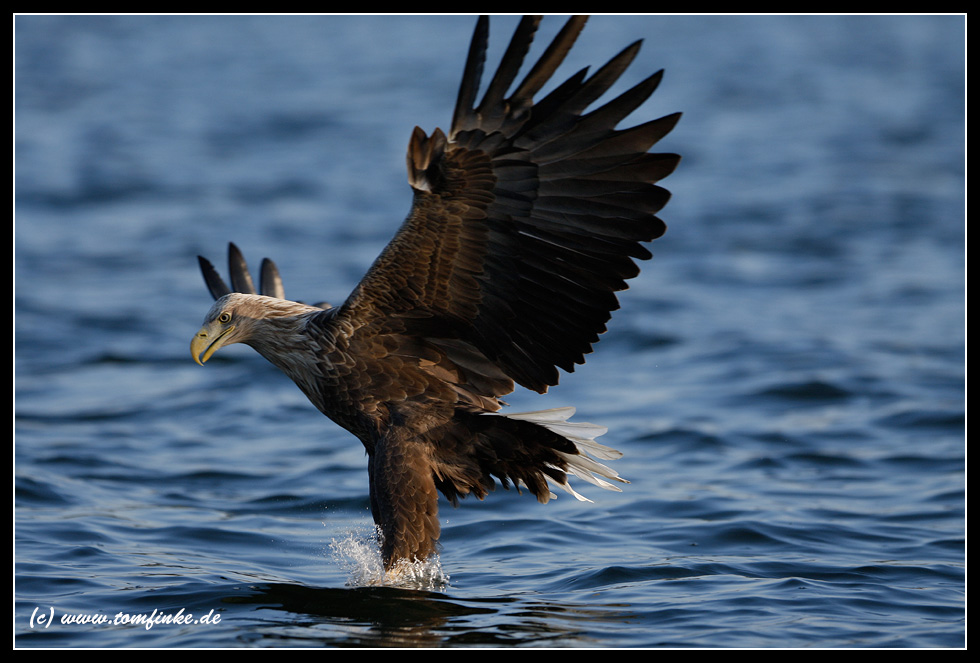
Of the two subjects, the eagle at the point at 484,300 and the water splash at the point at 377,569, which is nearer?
the eagle at the point at 484,300

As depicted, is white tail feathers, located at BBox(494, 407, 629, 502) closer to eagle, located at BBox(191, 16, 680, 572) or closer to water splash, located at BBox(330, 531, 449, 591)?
eagle, located at BBox(191, 16, 680, 572)

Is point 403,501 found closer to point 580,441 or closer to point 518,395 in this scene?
point 580,441

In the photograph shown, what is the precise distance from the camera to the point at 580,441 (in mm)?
5078

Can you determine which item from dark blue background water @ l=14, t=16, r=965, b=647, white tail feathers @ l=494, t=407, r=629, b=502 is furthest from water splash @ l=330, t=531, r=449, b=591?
white tail feathers @ l=494, t=407, r=629, b=502

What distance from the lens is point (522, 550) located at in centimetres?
602

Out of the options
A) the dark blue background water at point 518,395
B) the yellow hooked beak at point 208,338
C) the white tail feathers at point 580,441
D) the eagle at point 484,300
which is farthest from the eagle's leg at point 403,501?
the yellow hooked beak at point 208,338

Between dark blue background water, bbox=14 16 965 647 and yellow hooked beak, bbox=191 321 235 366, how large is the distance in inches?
41.0

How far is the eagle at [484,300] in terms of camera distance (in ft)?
14.6

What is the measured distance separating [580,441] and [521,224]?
1.00m

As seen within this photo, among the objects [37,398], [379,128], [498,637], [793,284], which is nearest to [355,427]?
[498,637]

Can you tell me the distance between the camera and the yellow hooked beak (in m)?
5.19

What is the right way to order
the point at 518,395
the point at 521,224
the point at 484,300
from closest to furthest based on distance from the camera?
1. the point at 521,224
2. the point at 484,300
3. the point at 518,395

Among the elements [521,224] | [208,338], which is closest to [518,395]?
[208,338]

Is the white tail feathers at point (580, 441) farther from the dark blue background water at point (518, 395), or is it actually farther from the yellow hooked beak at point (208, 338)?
the yellow hooked beak at point (208, 338)
